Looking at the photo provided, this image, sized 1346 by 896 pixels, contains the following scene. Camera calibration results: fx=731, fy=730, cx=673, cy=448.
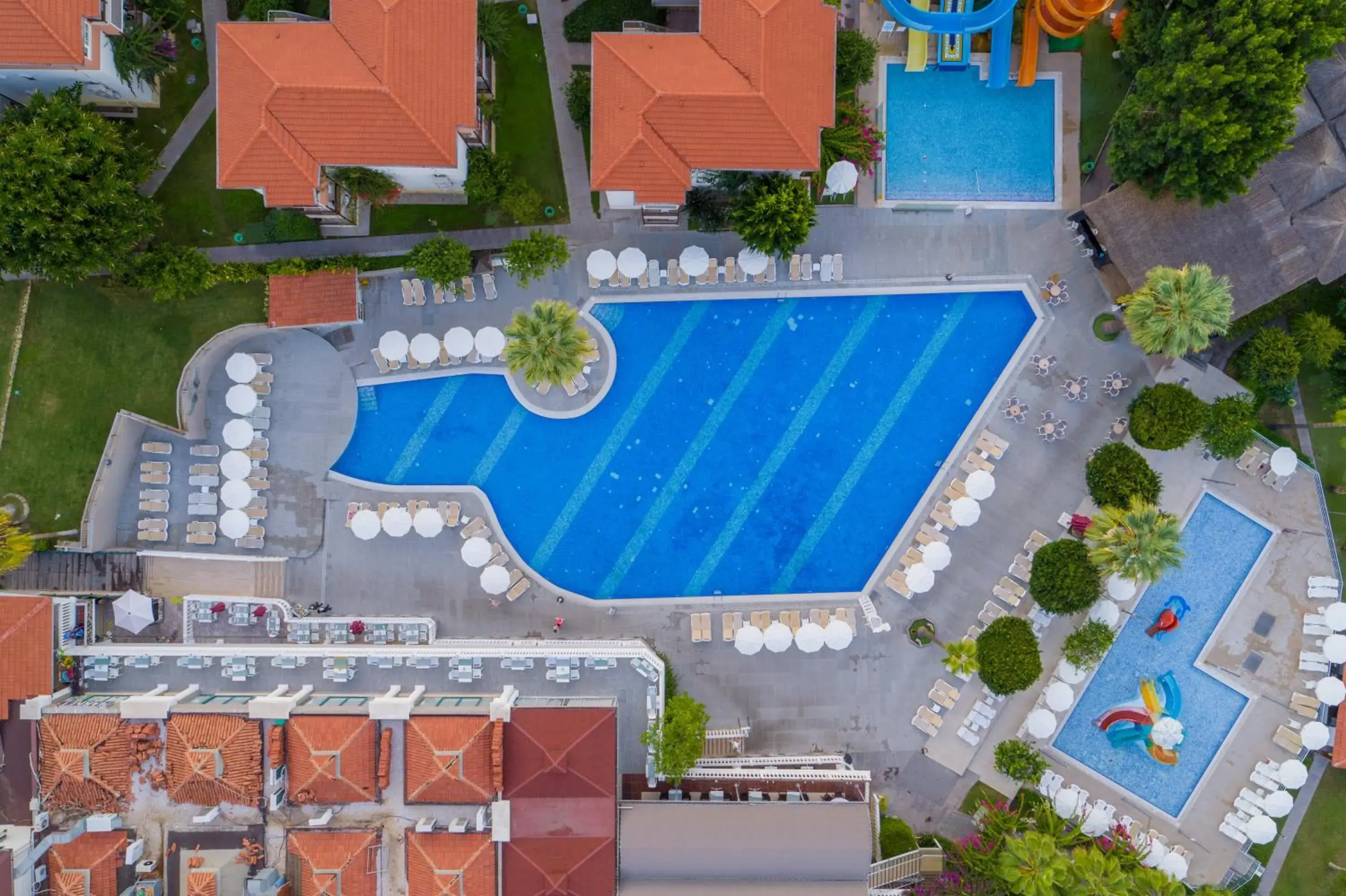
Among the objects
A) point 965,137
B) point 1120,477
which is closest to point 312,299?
point 965,137

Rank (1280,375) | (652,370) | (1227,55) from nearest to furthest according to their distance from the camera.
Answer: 1. (1227,55)
2. (1280,375)
3. (652,370)

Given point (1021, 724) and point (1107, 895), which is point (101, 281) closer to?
point (1021, 724)

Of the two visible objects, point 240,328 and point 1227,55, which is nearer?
point 1227,55

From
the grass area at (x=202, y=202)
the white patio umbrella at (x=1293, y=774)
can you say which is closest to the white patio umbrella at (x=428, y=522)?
the grass area at (x=202, y=202)

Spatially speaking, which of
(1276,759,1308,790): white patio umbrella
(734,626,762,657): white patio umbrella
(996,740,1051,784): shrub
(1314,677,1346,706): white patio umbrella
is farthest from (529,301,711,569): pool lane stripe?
(1276,759,1308,790): white patio umbrella

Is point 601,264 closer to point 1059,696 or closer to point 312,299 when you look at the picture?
point 312,299

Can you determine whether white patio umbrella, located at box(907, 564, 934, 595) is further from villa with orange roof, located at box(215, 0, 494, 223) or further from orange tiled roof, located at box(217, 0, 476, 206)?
orange tiled roof, located at box(217, 0, 476, 206)

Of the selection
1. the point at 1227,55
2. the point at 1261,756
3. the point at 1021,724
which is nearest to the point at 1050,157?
the point at 1227,55

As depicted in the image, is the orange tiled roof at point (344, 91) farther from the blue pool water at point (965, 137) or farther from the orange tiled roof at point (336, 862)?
the orange tiled roof at point (336, 862)
